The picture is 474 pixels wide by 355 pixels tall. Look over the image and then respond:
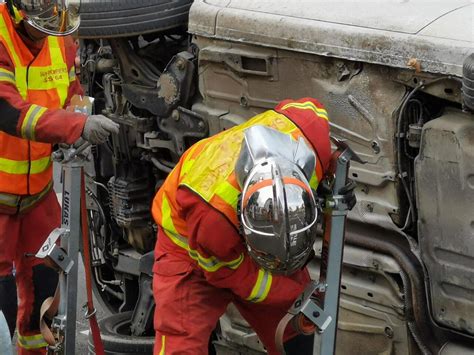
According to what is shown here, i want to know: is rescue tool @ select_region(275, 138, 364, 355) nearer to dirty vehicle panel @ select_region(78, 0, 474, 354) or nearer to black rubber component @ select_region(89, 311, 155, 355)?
dirty vehicle panel @ select_region(78, 0, 474, 354)

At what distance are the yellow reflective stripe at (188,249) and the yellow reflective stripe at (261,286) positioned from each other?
0.12 meters

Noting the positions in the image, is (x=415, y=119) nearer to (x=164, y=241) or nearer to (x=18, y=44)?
(x=164, y=241)

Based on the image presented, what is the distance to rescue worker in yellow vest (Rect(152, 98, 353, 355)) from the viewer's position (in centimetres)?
356

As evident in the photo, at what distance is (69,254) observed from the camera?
453 cm

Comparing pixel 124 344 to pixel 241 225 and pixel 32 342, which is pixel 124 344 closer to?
pixel 32 342

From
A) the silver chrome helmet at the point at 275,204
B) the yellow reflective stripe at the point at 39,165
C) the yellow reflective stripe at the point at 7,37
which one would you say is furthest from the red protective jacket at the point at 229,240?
the yellow reflective stripe at the point at 7,37

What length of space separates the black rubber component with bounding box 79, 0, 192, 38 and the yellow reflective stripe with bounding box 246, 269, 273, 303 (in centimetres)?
169

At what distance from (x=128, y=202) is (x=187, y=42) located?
0.85 m

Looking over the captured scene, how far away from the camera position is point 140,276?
5461mm

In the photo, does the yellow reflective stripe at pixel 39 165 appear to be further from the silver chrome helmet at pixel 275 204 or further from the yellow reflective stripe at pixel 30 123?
the silver chrome helmet at pixel 275 204

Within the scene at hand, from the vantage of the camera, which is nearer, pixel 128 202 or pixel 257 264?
pixel 257 264

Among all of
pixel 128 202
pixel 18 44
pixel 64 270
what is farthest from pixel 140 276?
pixel 18 44

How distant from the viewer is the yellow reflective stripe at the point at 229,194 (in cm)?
372

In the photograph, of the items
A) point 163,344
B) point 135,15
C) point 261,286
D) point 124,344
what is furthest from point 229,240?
point 135,15
